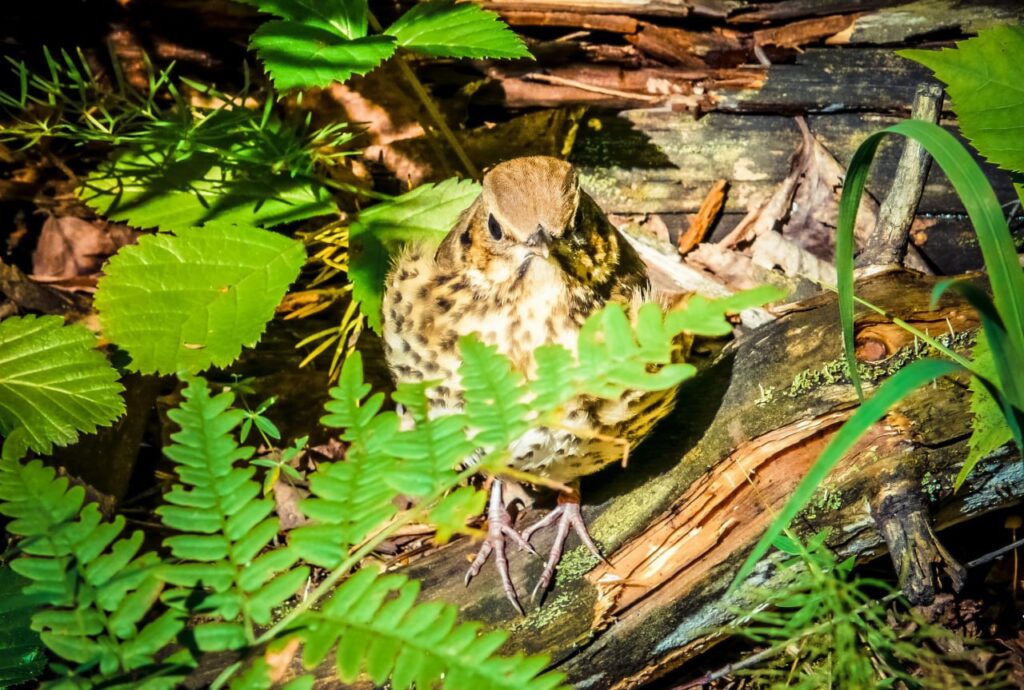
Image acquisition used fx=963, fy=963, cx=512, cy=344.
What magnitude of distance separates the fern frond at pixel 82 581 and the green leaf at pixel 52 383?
115 centimetres

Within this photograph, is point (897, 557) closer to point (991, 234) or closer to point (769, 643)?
point (769, 643)

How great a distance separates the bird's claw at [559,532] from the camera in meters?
2.58

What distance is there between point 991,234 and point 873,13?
222 cm

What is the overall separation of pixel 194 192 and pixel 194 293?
44 cm

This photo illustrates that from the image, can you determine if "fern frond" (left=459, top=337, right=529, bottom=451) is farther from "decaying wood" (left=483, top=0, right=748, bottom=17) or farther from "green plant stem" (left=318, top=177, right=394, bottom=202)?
"decaying wood" (left=483, top=0, right=748, bottom=17)

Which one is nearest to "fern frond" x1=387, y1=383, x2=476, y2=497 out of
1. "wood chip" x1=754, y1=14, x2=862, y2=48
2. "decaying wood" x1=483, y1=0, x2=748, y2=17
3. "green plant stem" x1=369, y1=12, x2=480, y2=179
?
"green plant stem" x1=369, y1=12, x2=480, y2=179

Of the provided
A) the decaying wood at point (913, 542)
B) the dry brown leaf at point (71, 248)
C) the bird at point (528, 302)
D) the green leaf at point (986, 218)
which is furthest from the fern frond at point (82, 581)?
the dry brown leaf at point (71, 248)

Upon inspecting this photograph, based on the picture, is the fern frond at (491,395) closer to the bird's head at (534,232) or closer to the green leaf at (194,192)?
the bird's head at (534,232)

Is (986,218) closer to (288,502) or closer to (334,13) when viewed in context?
(334,13)

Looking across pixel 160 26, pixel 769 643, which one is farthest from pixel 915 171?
pixel 160 26

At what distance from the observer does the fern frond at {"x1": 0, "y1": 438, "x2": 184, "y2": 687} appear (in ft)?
4.36

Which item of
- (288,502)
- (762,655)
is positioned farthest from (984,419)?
(288,502)

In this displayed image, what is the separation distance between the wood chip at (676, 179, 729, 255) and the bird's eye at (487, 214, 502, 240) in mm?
1287

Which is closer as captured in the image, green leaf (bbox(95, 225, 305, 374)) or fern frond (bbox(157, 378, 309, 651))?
fern frond (bbox(157, 378, 309, 651))
